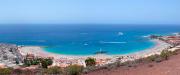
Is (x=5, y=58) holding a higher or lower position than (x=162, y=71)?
lower

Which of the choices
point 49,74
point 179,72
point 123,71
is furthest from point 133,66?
point 49,74

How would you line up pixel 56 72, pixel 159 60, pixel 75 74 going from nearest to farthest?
1. pixel 75 74
2. pixel 56 72
3. pixel 159 60

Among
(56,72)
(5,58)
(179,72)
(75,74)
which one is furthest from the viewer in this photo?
(5,58)

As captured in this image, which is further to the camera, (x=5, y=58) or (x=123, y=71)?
(x=5, y=58)

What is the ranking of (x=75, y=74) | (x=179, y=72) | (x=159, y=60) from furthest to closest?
(x=159, y=60), (x=75, y=74), (x=179, y=72)

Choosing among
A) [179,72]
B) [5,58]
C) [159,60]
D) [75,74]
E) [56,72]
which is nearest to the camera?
[179,72]

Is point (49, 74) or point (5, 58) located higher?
point (49, 74)

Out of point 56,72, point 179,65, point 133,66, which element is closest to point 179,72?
point 179,65

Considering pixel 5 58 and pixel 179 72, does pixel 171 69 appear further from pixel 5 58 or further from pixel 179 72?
pixel 5 58

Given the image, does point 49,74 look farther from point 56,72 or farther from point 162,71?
point 162,71
